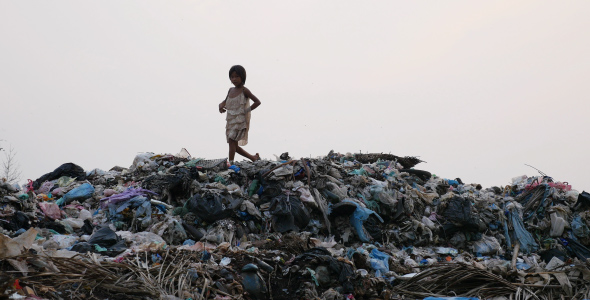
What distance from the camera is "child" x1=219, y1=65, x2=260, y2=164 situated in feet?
26.0

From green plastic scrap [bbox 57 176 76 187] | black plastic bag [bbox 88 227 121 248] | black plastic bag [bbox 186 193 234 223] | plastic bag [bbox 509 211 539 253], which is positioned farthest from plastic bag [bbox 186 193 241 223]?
plastic bag [bbox 509 211 539 253]

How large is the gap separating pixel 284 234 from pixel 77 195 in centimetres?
303

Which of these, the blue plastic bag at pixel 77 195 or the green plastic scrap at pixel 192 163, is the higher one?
the green plastic scrap at pixel 192 163

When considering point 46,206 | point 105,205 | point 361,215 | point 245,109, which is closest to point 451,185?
point 361,215

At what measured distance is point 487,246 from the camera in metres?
6.43

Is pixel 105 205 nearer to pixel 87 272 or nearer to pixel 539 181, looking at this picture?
pixel 87 272

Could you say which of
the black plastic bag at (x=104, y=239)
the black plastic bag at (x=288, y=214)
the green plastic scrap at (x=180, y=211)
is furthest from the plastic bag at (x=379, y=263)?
the black plastic bag at (x=104, y=239)

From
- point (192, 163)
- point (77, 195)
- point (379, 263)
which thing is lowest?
point (379, 263)

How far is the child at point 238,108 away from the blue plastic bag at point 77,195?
81.5 inches

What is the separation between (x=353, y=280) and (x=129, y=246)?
219cm

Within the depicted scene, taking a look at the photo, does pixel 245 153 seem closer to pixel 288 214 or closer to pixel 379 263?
pixel 288 214

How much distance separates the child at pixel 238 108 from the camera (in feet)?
26.0

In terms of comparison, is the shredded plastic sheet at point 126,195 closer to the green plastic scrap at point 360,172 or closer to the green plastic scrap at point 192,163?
the green plastic scrap at point 192,163

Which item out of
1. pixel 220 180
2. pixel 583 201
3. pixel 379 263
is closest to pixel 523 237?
pixel 583 201
